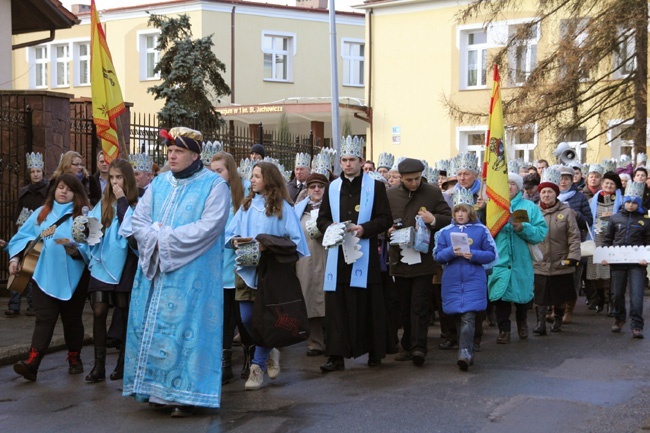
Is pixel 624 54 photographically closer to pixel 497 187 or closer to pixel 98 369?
pixel 497 187

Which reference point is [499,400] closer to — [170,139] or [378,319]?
[378,319]

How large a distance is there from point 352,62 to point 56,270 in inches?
1299

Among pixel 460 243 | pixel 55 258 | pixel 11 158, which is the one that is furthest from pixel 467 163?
pixel 11 158

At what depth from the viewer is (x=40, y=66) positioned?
4241 cm

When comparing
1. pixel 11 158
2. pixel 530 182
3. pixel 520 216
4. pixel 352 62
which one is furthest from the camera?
pixel 352 62

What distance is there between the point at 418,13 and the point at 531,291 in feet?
71.7

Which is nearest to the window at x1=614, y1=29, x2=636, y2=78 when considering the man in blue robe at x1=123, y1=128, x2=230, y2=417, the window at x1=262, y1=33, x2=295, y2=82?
the window at x1=262, y1=33, x2=295, y2=82

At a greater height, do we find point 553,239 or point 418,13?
point 418,13

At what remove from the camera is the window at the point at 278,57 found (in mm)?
39406

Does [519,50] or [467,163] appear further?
[519,50]

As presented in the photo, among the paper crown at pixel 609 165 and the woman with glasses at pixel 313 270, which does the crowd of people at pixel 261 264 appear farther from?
the paper crown at pixel 609 165

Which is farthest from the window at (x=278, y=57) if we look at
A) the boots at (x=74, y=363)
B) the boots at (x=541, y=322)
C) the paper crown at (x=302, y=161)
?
the boots at (x=74, y=363)

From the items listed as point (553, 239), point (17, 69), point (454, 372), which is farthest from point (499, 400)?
point (17, 69)

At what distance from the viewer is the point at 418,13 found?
32.1m
